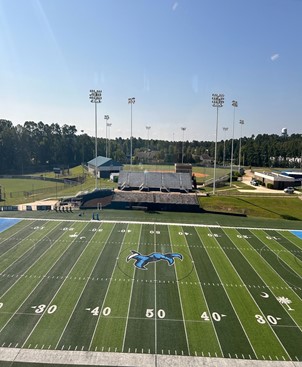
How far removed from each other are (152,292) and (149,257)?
636cm

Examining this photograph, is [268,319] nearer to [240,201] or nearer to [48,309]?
[48,309]

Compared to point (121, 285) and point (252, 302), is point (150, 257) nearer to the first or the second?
point (121, 285)

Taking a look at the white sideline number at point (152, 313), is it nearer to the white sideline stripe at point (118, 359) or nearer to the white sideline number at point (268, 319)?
the white sideline stripe at point (118, 359)

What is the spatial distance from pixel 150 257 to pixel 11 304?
1262cm

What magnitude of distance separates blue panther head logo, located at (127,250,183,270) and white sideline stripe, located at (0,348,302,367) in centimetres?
1107

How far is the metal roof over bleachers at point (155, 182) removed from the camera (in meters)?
57.7

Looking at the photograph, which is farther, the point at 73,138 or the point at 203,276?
the point at 73,138

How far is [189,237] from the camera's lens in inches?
1383

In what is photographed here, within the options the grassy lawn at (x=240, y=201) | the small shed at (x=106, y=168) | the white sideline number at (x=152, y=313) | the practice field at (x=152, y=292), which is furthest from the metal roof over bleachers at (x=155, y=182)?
the white sideline number at (x=152, y=313)

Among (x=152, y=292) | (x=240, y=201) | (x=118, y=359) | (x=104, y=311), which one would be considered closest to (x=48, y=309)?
(x=104, y=311)

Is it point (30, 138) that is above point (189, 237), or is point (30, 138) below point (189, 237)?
above

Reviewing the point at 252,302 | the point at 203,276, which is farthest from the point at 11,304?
the point at 252,302

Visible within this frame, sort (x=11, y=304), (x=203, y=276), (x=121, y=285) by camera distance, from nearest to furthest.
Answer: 1. (x=11, y=304)
2. (x=121, y=285)
3. (x=203, y=276)

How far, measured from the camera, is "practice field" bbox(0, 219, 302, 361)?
57.1 ft
